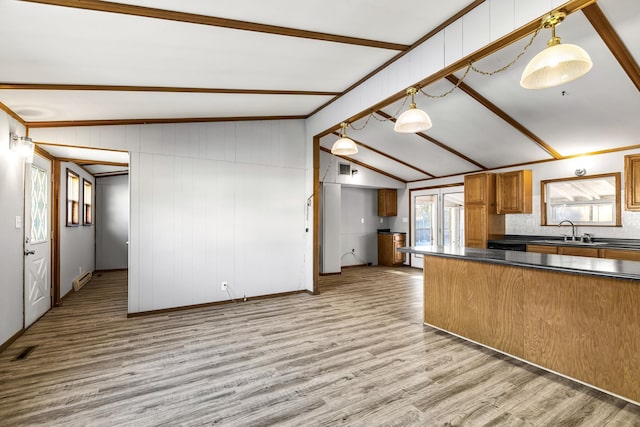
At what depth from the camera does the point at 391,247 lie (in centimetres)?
845

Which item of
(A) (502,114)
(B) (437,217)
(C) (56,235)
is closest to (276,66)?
(A) (502,114)

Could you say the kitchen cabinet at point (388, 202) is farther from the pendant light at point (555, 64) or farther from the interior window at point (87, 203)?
the interior window at point (87, 203)

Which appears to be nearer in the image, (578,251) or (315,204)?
(578,251)

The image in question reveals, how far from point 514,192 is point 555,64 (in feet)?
15.0

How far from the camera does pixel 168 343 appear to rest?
10.8 feet

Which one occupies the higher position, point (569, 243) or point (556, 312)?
point (569, 243)

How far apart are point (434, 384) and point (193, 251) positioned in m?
3.55

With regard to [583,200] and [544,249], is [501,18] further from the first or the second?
[583,200]

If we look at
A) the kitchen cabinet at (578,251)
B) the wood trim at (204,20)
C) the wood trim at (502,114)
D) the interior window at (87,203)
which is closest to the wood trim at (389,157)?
the wood trim at (502,114)

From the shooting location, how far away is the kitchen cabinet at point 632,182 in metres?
4.36

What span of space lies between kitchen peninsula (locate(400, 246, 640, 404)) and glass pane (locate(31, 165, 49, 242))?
16.1ft

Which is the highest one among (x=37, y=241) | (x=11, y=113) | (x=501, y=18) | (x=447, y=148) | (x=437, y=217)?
(x=501, y=18)

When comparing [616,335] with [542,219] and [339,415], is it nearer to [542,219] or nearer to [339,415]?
[339,415]

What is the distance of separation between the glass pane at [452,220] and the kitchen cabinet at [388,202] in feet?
4.79
